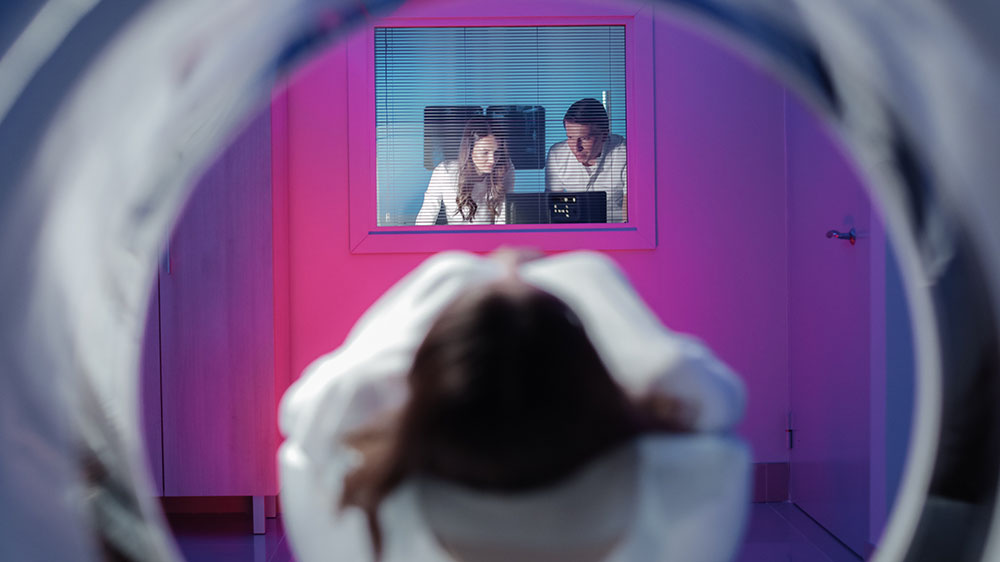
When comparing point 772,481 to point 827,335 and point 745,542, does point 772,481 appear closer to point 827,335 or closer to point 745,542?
point 745,542

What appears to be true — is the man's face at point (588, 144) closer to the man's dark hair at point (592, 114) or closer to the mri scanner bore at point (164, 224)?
the man's dark hair at point (592, 114)

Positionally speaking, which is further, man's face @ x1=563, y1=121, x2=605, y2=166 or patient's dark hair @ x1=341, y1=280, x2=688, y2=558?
man's face @ x1=563, y1=121, x2=605, y2=166

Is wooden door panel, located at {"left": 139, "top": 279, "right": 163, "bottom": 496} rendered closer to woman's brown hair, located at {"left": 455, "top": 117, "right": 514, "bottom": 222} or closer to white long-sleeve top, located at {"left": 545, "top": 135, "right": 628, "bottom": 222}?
woman's brown hair, located at {"left": 455, "top": 117, "right": 514, "bottom": 222}

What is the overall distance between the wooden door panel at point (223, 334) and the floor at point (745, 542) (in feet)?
0.38

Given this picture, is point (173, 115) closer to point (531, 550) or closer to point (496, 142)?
point (531, 550)

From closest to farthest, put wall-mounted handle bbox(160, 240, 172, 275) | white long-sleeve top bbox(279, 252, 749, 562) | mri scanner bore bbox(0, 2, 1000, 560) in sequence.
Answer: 1. mri scanner bore bbox(0, 2, 1000, 560)
2. white long-sleeve top bbox(279, 252, 749, 562)
3. wall-mounted handle bbox(160, 240, 172, 275)

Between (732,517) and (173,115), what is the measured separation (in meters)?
0.66

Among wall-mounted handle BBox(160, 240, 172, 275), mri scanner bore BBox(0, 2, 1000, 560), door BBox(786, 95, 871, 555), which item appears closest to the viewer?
mri scanner bore BBox(0, 2, 1000, 560)

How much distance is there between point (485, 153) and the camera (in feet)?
6.91

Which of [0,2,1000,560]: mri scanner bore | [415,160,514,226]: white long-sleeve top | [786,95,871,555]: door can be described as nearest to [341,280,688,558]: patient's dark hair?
[0,2,1000,560]: mri scanner bore

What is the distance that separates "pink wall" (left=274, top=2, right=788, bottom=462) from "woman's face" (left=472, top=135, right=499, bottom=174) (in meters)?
0.31

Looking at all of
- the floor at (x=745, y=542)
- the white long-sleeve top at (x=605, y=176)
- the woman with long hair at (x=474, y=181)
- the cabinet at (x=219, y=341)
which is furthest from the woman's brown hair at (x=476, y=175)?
the floor at (x=745, y=542)

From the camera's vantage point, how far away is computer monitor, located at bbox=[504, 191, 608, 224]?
209cm

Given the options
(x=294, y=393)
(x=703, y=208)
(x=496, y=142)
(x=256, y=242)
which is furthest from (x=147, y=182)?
(x=703, y=208)
